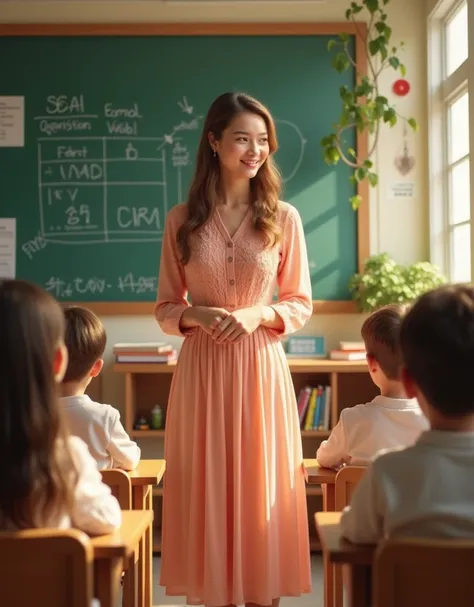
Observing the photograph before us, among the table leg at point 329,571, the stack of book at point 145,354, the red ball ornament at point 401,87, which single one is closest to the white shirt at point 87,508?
the table leg at point 329,571

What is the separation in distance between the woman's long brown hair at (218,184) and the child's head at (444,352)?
44.7 inches

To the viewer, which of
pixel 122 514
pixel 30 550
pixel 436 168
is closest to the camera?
pixel 30 550

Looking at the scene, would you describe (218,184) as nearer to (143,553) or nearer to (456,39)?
(143,553)

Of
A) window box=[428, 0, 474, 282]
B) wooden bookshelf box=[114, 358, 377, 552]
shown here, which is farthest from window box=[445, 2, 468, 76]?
wooden bookshelf box=[114, 358, 377, 552]

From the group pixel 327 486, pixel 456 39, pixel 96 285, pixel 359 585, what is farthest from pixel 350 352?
pixel 359 585

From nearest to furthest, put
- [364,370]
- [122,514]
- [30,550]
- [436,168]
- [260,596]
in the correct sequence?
[30,550], [122,514], [260,596], [364,370], [436,168]

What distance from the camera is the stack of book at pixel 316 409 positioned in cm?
424

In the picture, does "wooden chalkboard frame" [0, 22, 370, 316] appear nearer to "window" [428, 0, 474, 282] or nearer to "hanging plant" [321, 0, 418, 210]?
"hanging plant" [321, 0, 418, 210]

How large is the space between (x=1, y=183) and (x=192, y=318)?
2410 mm

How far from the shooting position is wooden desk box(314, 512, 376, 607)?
4.67 ft

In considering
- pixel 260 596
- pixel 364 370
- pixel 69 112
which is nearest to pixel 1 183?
pixel 69 112

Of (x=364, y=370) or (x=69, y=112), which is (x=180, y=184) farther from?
(x=364, y=370)

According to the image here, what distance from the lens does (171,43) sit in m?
4.50

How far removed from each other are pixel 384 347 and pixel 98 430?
84 cm
